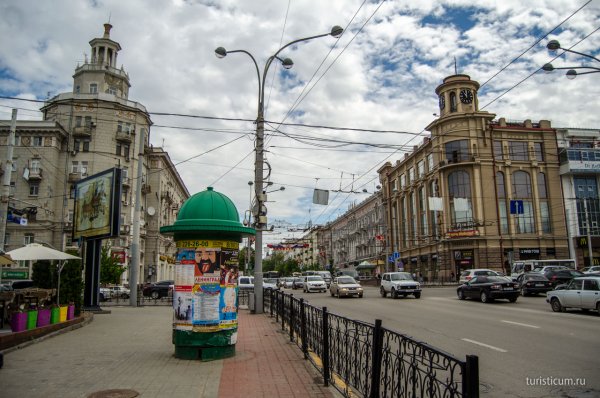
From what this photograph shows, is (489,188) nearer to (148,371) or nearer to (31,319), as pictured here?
(31,319)

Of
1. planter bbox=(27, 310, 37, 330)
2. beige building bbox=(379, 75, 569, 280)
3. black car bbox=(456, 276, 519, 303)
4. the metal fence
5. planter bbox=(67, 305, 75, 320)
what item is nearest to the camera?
the metal fence

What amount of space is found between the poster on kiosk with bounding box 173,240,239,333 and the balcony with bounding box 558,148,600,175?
53.3 m

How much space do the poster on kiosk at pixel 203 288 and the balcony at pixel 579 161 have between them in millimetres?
53324

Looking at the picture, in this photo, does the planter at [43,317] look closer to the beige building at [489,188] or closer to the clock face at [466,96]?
the beige building at [489,188]

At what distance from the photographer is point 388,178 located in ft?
236

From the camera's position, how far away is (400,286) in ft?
89.4

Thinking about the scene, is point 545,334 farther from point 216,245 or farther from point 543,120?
point 543,120

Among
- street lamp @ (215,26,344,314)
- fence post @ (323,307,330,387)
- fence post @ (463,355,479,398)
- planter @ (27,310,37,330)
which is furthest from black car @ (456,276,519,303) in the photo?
fence post @ (463,355,479,398)

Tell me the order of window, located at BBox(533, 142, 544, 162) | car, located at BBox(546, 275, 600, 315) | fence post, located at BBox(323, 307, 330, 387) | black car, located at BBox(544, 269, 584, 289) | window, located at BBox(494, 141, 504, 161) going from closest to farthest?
fence post, located at BBox(323, 307, 330, 387) → car, located at BBox(546, 275, 600, 315) → black car, located at BBox(544, 269, 584, 289) → window, located at BBox(494, 141, 504, 161) → window, located at BBox(533, 142, 544, 162)

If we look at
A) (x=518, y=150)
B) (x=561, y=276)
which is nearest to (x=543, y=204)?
(x=518, y=150)

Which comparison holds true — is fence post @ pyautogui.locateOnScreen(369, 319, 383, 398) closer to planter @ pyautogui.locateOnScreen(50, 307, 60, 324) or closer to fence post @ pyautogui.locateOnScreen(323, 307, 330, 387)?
fence post @ pyautogui.locateOnScreen(323, 307, 330, 387)

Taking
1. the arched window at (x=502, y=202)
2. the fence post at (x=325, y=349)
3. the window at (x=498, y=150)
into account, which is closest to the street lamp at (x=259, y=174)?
the fence post at (x=325, y=349)

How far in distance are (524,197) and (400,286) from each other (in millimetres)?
32210

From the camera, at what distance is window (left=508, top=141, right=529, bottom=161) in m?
52.4
